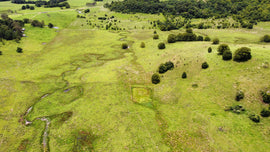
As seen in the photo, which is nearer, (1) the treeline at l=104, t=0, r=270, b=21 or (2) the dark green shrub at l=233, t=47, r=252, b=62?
(2) the dark green shrub at l=233, t=47, r=252, b=62

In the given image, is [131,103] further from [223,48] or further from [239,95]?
[223,48]

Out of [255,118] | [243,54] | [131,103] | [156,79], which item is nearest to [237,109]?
[255,118]

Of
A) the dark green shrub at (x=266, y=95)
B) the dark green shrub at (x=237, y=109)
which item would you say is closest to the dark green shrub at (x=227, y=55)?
the dark green shrub at (x=266, y=95)

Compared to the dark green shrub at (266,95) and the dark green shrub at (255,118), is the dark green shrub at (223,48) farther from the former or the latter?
the dark green shrub at (255,118)

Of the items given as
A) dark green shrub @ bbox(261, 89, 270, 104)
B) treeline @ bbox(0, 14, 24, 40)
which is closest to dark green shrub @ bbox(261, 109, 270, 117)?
dark green shrub @ bbox(261, 89, 270, 104)

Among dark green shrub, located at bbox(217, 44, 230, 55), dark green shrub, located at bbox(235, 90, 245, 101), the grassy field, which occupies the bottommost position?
the grassy field

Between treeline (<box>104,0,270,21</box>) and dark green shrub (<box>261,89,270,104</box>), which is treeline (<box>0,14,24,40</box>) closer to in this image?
treeline (<box>104,0,270,21</box>)

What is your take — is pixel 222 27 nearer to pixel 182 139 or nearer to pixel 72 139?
pixel 182 139
